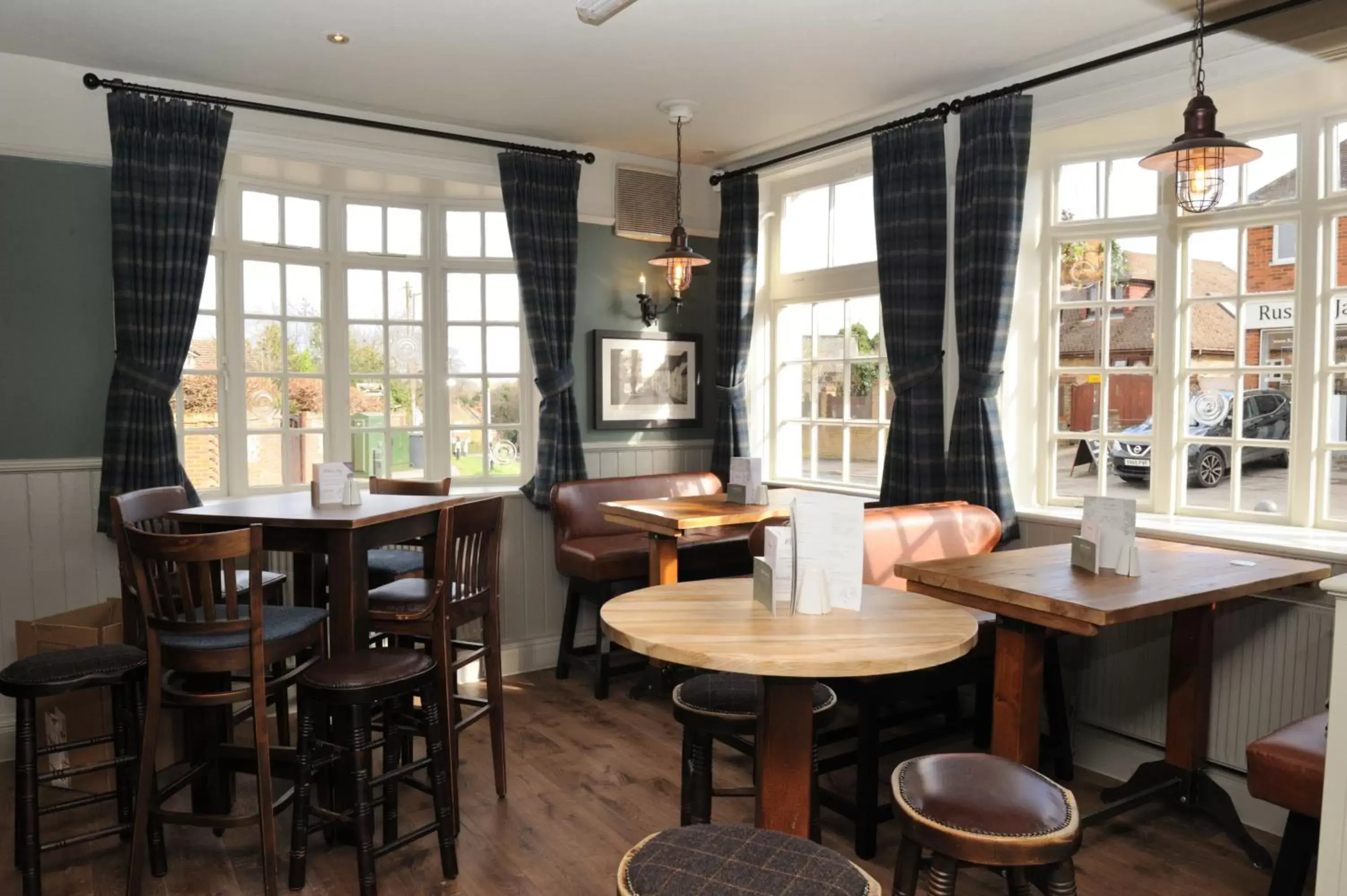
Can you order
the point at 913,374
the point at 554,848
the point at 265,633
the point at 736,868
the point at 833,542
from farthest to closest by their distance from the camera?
the point at 913,374 → the point at 554,848 → the point at 265,633 → the point at 833,542 → the point at 736,868

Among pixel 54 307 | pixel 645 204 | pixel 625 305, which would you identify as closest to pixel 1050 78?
pixel 645 204

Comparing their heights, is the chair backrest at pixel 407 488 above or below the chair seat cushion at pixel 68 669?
above

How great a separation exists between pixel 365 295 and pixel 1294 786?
446cm

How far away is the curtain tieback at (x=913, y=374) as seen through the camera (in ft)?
14.0

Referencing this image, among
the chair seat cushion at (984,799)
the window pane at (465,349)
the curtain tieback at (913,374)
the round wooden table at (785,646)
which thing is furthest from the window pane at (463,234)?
the chair seat cushion at (984,799)

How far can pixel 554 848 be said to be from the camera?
9.78 feet

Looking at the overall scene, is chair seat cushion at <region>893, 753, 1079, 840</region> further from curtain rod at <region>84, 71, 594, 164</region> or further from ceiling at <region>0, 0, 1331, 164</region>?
curtain rod at <region>84, 71, 594, 164</region>

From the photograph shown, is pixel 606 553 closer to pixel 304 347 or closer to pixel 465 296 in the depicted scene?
pixel 465 296

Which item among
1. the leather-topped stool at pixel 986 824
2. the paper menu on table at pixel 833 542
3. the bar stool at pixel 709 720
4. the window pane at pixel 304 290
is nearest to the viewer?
the leather-topped stool at pixel 986 824

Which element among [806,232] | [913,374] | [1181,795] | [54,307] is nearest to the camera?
[1181,795]

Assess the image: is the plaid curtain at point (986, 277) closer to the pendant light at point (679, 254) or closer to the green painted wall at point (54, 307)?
the pendant light at point (679, 254)

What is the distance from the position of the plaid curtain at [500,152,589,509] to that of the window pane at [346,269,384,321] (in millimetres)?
763

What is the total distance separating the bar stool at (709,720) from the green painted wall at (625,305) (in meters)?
2.97

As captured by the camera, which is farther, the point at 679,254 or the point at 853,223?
the point at 853,223
